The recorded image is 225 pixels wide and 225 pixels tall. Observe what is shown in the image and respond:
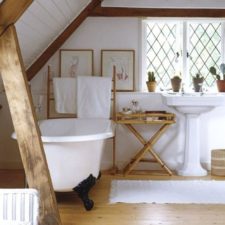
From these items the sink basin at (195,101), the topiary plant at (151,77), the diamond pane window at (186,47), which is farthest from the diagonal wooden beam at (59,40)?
the sink basin at (195,101)

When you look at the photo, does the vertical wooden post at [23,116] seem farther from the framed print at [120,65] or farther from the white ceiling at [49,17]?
the framed print at [120,65]

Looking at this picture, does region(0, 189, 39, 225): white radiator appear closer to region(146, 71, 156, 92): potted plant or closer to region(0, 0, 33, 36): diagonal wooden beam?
region(0, 0, 33, 36): diagonal wooden beam

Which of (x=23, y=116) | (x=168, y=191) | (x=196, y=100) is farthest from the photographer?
(x=196, y=100)

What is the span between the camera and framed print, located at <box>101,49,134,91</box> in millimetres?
4922

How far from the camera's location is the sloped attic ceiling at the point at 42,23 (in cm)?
350

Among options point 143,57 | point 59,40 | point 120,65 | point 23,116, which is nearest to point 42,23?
point 59,40

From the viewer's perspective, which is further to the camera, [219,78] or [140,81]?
[140,81]

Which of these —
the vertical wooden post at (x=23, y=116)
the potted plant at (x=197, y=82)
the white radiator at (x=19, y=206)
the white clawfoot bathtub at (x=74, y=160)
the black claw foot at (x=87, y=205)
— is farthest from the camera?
the potted plant at (x=197, y=82)

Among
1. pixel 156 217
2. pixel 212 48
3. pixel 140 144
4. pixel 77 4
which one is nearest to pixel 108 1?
pixel 77 4

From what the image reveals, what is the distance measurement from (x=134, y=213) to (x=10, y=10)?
1.92m

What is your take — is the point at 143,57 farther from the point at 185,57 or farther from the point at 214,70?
the point at 214,70

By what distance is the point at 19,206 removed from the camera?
7.80 feet

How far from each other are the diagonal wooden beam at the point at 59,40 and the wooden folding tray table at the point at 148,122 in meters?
1.13

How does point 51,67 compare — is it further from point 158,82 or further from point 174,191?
point 174,191
